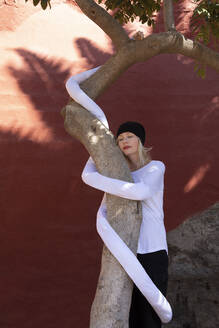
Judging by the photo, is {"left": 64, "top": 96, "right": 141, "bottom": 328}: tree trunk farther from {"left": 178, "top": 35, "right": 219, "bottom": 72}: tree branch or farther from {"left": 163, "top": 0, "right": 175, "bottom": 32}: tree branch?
{"left": 163, "top": 0, "right": 175, "bottom": 32}: tree branch

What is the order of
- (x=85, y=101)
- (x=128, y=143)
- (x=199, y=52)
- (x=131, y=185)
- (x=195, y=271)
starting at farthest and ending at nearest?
(x=195, y=271) → (x=199, y=52) → (x=85, y=101) → (x=128, y=143) → (x=131, y=185)

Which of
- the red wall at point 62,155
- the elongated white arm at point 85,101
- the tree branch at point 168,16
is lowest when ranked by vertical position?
the red wall at point 62,155

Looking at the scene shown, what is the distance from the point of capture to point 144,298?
2.36m

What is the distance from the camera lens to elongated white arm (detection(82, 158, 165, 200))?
2.34 m

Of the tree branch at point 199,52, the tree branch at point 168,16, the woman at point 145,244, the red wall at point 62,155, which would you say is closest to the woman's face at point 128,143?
the woman at point 145,244

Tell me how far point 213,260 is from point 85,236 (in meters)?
1.50

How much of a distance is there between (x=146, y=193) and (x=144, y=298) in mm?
593

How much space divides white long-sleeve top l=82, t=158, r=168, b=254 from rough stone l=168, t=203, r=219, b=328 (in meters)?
2.35

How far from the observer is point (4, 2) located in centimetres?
625

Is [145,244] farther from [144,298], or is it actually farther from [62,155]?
[62,155]

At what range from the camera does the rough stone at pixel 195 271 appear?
446cm

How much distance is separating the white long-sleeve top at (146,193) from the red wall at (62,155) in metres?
2.43

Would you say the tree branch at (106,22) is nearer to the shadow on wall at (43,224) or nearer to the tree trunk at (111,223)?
the tree trunk at (111,223)

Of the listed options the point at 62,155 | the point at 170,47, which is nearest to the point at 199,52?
the point at 170,47
